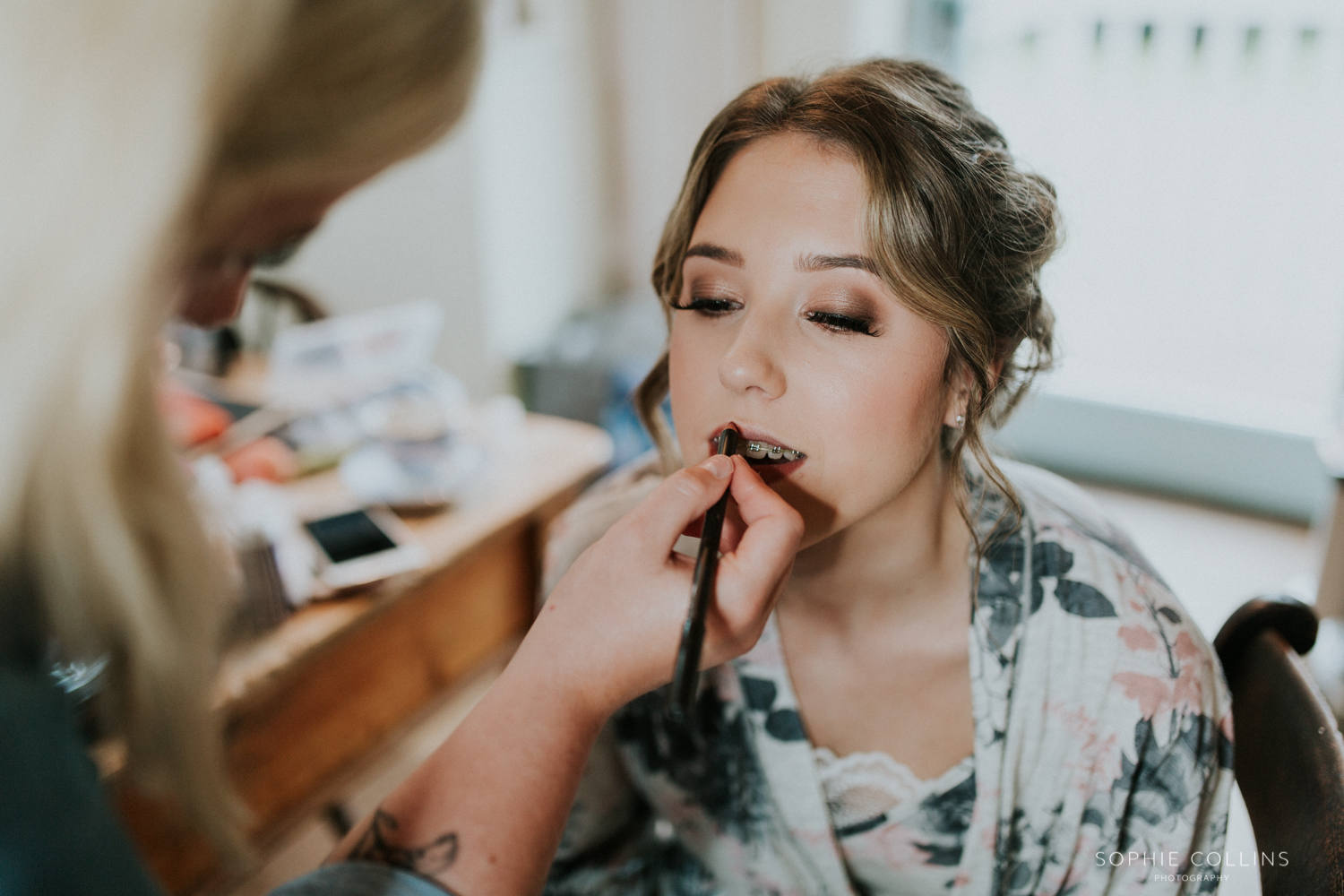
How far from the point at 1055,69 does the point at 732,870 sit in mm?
2633

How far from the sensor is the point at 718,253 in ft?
2.85

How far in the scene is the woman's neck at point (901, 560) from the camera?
962 millimetres

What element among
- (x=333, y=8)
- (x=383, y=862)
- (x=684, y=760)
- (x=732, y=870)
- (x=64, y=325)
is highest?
(x=333, y=8)

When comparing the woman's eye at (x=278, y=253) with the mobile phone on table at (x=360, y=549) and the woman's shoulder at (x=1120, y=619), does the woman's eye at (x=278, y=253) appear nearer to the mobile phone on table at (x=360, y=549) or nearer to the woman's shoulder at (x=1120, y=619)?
the woman's shoulder at (x=1120, y=619)

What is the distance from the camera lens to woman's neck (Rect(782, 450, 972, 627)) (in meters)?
0.96

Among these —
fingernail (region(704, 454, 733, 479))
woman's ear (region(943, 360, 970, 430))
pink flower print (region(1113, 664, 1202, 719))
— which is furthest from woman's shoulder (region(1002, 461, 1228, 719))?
fingernail (region(704, 454, 733, 479))

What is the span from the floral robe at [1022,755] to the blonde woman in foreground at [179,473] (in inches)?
15.0

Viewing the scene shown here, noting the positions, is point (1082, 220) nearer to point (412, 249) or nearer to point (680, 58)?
point (680, 58)

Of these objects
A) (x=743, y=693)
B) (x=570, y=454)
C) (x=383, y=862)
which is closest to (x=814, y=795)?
(x=743, y=693)

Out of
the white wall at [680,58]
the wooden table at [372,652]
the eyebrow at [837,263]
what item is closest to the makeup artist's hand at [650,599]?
the eyebrow at [837,263]

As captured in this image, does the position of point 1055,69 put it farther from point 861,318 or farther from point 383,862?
point 383,862

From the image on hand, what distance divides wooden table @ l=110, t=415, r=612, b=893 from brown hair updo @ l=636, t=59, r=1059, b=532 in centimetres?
92

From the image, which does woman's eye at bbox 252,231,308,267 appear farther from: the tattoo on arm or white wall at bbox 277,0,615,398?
white wall at bbox 277,0,615,398

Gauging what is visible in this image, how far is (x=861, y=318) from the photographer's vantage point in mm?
834
